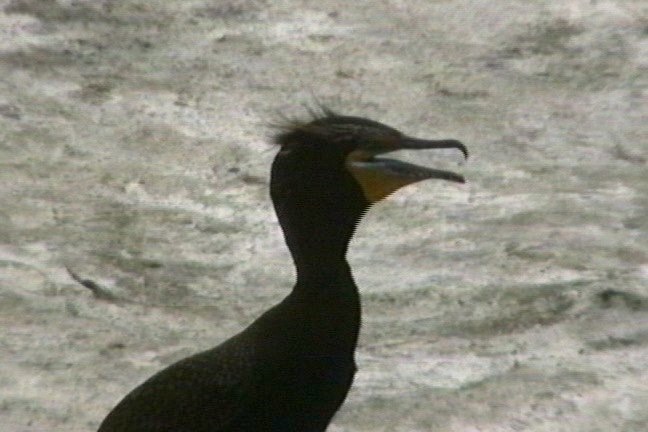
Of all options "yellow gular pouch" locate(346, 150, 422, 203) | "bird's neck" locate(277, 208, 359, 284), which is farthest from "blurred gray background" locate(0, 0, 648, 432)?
"yellow gular pouch" locate(346, 150, 422, 203)

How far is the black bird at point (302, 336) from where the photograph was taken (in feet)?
10.5

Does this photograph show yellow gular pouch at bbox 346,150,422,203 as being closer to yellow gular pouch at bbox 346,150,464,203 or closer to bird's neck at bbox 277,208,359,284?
yellow gular pouch at bbox 346,150,464,203

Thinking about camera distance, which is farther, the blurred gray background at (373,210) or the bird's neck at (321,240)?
the blurred gray background at (373,210)

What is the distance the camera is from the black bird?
10.5ft

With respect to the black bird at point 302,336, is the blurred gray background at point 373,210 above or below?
below

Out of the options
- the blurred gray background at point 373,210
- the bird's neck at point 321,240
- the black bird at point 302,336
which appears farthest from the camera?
the blurred gray background at point 373,210

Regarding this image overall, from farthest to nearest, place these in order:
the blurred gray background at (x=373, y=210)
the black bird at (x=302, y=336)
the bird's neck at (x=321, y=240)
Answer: the blurred gray background at (x=373, y=210) → the bird's neck at (x=321, y=240) → the black bird at (x=302, y=336)

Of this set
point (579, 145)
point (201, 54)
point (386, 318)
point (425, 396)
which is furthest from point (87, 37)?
point (425, 396)

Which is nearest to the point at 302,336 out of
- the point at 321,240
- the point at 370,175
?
the point at 321,240

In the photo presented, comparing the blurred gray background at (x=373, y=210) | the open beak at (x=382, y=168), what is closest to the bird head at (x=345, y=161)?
the open beak at (x=382, y=168)

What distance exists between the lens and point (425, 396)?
463 cm

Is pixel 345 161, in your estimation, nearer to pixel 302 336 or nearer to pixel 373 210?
pixel 302 336

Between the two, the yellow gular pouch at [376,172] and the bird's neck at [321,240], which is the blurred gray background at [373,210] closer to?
the bird's neck at [321,240]

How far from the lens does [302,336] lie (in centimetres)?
325
